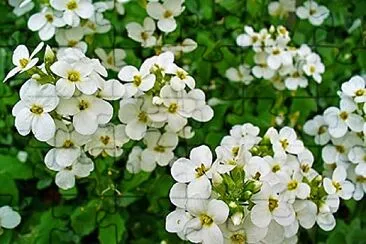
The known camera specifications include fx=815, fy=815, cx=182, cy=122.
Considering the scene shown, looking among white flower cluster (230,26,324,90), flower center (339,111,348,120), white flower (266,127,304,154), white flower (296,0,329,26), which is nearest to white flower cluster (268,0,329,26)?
white flower (296,0,329,26)

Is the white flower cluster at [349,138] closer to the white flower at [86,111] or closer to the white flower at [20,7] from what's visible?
the white flower at [86,111]

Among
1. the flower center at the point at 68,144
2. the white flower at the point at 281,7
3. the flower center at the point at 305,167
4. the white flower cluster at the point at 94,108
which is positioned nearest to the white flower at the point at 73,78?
the white flower cluster at the point at 94,108

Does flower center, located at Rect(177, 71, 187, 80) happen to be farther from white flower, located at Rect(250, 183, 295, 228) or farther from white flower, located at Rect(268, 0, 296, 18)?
white flower, located at Rect(268, 0, 296, 18)

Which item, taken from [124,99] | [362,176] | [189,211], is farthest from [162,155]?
[362,176]

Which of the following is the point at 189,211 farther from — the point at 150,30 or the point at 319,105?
the point at 319,105

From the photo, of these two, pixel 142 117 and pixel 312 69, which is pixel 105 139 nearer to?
pixel 142 117
